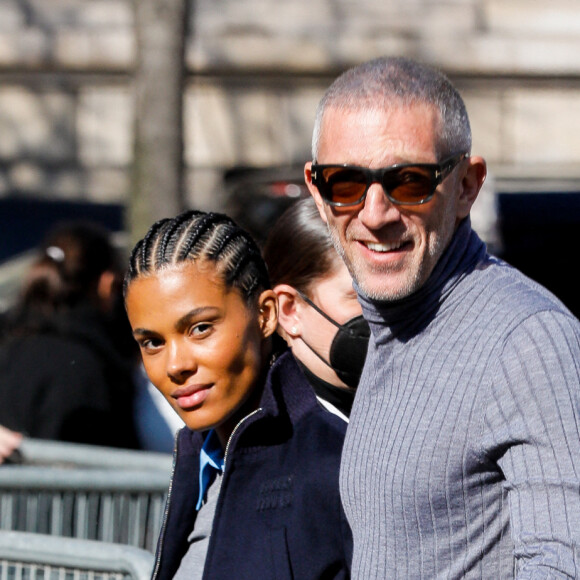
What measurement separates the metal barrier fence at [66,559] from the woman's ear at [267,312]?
0.80 meters

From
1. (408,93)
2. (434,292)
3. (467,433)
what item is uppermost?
(408,93)

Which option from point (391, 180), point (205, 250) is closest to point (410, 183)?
point (391, 180)

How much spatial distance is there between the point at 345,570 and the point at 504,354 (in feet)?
1.93

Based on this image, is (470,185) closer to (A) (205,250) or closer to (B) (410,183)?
(B) (410,183)

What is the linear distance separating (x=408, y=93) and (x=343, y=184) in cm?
18

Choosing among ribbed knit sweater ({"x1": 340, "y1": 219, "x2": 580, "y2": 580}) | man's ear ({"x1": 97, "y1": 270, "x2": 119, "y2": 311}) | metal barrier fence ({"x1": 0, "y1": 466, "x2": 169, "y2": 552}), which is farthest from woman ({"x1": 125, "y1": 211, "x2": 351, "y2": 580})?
man's ear ({"x1": 97, "y1": 270, "x2": 119, "y2": 311})

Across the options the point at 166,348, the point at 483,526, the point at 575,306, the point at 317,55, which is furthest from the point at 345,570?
the point at 317,55

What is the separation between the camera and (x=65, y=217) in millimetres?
11688

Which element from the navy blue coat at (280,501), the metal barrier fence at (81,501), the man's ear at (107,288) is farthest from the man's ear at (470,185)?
the man's ear at (107,288)

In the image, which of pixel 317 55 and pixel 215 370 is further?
pixel 317 55

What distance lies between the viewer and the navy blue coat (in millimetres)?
2006

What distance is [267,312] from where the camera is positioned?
90.3 inches

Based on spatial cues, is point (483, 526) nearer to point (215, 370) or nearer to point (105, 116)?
point (215, 370)

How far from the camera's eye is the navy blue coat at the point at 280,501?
6.58 ft
